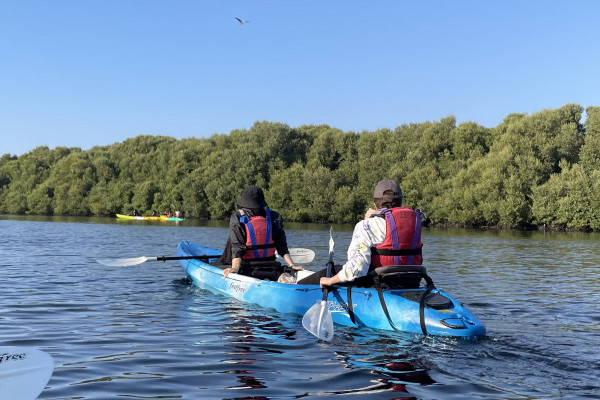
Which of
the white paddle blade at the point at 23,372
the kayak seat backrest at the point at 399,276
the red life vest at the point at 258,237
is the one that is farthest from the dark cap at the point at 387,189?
the white paddle blade at the point at 23,372

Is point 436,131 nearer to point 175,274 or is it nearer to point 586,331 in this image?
point 175,274

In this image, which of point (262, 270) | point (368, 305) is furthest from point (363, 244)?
point (262, 270)

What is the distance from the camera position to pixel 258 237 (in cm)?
939

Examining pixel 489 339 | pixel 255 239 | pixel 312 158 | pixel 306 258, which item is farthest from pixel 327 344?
pixel 312 158

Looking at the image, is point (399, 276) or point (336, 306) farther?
point (336, 306)

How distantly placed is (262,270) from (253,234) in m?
0.75

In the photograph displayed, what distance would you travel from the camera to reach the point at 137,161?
7856cm

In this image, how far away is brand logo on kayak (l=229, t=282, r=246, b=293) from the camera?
381 inches

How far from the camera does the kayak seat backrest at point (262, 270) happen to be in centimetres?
964

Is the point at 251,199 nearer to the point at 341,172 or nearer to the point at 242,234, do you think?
the point at 242,234

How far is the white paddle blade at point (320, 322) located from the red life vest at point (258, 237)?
2.33m

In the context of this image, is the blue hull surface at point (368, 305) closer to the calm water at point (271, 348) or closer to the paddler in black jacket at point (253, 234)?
the calm water at point (271, 348)

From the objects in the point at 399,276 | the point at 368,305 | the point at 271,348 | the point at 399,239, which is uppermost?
the point at 399,239

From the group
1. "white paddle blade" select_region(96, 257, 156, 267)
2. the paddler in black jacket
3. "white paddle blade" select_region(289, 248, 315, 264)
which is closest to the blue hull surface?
the paddler in black jacket
